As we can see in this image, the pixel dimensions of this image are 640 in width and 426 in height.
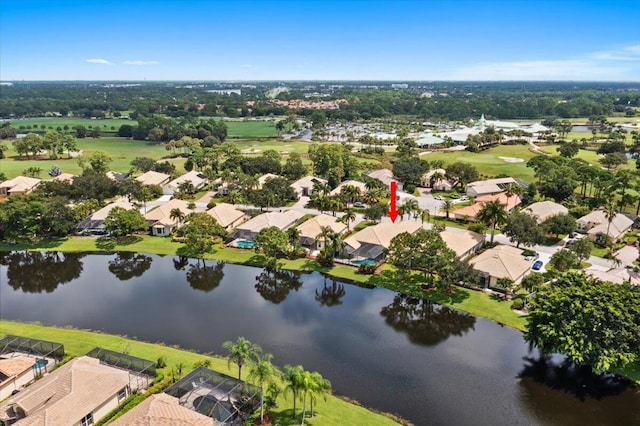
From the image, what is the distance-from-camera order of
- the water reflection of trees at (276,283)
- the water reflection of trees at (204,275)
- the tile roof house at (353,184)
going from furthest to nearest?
1. the tile roof house at (353,184)
2. the water reflection of trees at (204,275)
3. the water reflection of trees at (276,283)

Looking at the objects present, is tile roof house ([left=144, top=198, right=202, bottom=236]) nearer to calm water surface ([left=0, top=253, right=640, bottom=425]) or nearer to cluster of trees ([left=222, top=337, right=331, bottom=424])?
calm water surface ([left=0, top=253, right=640, bottom=425])

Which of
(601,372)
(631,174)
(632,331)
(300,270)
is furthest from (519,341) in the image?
(631,174)

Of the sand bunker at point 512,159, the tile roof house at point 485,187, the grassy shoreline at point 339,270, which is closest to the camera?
the grassy shoreline at point 339,270

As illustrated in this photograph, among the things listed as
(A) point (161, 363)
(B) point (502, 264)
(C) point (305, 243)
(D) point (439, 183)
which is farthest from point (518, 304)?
(D) point (439, 183)

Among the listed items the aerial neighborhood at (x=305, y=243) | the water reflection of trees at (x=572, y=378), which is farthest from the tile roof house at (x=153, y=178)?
the water reflection of trees at (x=572, y=378)

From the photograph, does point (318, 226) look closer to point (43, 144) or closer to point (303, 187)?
point (303, 187)

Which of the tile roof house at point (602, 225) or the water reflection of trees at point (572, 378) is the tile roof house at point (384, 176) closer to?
the tile roof house at point (602, 225)

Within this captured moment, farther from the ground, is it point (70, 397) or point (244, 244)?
point (70, 397)
